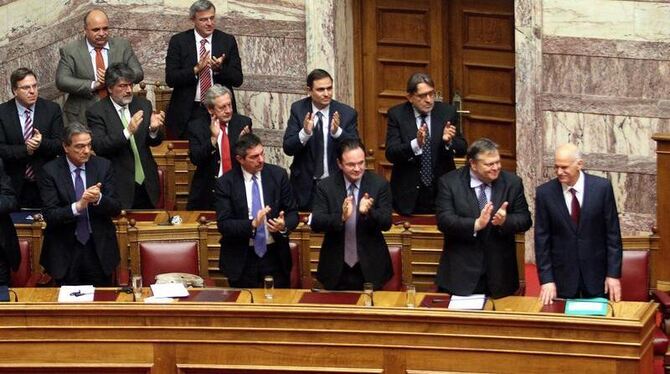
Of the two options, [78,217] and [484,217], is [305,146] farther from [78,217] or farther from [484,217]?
[484,217]

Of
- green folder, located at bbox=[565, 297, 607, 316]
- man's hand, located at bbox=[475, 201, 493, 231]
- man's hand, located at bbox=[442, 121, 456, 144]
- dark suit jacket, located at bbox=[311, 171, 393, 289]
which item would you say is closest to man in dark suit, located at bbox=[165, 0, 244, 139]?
man's hand, located at bbox=[442, 121, 456, 144]

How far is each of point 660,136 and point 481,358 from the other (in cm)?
228

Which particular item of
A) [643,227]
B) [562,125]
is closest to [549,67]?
[562,125]

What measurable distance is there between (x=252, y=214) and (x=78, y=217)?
1074mm

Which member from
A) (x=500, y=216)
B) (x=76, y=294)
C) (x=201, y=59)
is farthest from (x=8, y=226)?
(x=500, y=216)

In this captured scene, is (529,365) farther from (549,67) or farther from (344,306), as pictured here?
(549,67)

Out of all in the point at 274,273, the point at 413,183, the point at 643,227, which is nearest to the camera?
the point at 274,273

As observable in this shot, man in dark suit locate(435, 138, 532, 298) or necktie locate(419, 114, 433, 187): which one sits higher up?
necktie locate(419, 114, 433, 187)

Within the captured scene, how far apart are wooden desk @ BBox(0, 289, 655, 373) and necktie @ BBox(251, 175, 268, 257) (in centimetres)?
63

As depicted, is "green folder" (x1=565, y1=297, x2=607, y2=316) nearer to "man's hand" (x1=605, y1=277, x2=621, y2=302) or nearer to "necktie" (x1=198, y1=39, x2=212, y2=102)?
"man's hand" (x1=605, y1=277, x2=621, y2=302)

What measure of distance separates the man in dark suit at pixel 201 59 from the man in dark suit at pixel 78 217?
1976 mm

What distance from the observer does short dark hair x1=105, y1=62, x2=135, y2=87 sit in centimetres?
1236

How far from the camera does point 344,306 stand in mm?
10172

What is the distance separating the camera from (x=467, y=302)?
10.2 m
